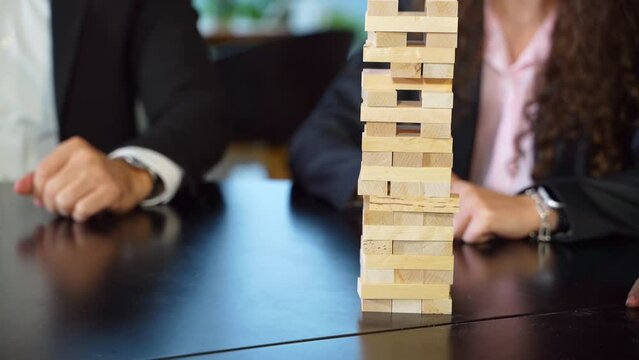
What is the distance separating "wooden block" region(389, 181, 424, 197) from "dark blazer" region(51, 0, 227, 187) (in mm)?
1180

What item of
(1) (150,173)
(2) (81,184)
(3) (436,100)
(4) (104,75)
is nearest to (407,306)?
(3) (436,100)

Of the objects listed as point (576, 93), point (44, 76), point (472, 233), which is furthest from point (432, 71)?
point (44, 76)

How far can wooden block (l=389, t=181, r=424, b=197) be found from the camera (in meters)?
1.15

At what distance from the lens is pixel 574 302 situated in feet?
4.28

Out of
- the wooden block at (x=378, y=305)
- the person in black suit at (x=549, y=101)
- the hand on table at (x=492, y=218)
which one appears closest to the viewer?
the wooden block at (x=378, y=305)

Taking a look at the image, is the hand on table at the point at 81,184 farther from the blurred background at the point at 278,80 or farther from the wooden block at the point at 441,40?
the blurred background at the point at 278,80

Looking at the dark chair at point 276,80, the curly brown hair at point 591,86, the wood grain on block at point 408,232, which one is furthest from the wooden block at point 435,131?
the dark chair at point 276,80

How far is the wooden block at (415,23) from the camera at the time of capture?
3.68ft

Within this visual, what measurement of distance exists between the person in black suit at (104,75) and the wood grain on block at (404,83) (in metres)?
1.09

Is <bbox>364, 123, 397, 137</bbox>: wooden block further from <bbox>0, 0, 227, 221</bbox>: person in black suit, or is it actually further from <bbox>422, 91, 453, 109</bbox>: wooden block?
<bbox>0, 0, 227, 221</bbox>: person in black suit

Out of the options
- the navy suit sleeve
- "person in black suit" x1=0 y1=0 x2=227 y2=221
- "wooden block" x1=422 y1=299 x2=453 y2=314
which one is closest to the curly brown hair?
the navy suit sleeve

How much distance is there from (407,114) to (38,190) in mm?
896

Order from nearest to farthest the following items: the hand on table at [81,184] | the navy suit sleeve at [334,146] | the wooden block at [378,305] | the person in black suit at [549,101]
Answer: the wooden block at [378,305], the hand on table at [81,184], the navy suit sleeve at [334,146], the person in black suit at [549,101]

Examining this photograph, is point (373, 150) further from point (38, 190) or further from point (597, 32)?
point (597, 32)
